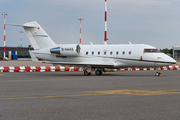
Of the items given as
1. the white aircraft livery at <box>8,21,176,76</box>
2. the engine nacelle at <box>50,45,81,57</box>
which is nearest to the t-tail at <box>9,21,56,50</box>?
the white aircraft livery at <box>8,21,176,76</box>

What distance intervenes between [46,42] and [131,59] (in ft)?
28.7

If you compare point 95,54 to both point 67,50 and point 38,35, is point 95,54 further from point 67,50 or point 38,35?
point 38,35

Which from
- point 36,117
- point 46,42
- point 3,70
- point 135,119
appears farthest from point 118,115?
point 3,70

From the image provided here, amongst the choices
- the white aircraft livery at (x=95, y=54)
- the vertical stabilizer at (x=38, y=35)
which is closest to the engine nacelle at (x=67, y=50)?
the white aircraft livery at (x=95, y=54)

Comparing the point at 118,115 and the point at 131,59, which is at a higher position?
the point at 131,59

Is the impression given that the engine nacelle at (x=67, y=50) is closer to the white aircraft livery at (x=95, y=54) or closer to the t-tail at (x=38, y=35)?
the white aircraft livery at (x=95, y=54)

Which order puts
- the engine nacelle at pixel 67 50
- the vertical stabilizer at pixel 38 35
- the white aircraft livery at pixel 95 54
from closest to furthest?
the white aircraft livery at pixel 95 54 → the engine nacelle at pixel 67 50 → the vertical stabilizer at pixel 38 35

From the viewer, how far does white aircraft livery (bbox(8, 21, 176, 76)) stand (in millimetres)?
22906

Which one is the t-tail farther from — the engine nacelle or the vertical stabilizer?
the engine nacelle

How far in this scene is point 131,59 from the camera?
23.4 m

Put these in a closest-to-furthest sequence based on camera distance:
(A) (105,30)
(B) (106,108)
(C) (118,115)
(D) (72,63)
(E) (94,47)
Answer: (C) (118,115), (B) (106,108), (D) (72,63), (E) (94,47), (A) (105,30)

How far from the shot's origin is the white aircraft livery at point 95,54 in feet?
75.2

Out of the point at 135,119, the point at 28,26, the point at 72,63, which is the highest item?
the point at 28,26

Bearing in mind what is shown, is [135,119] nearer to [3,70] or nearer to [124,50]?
[124,50]
